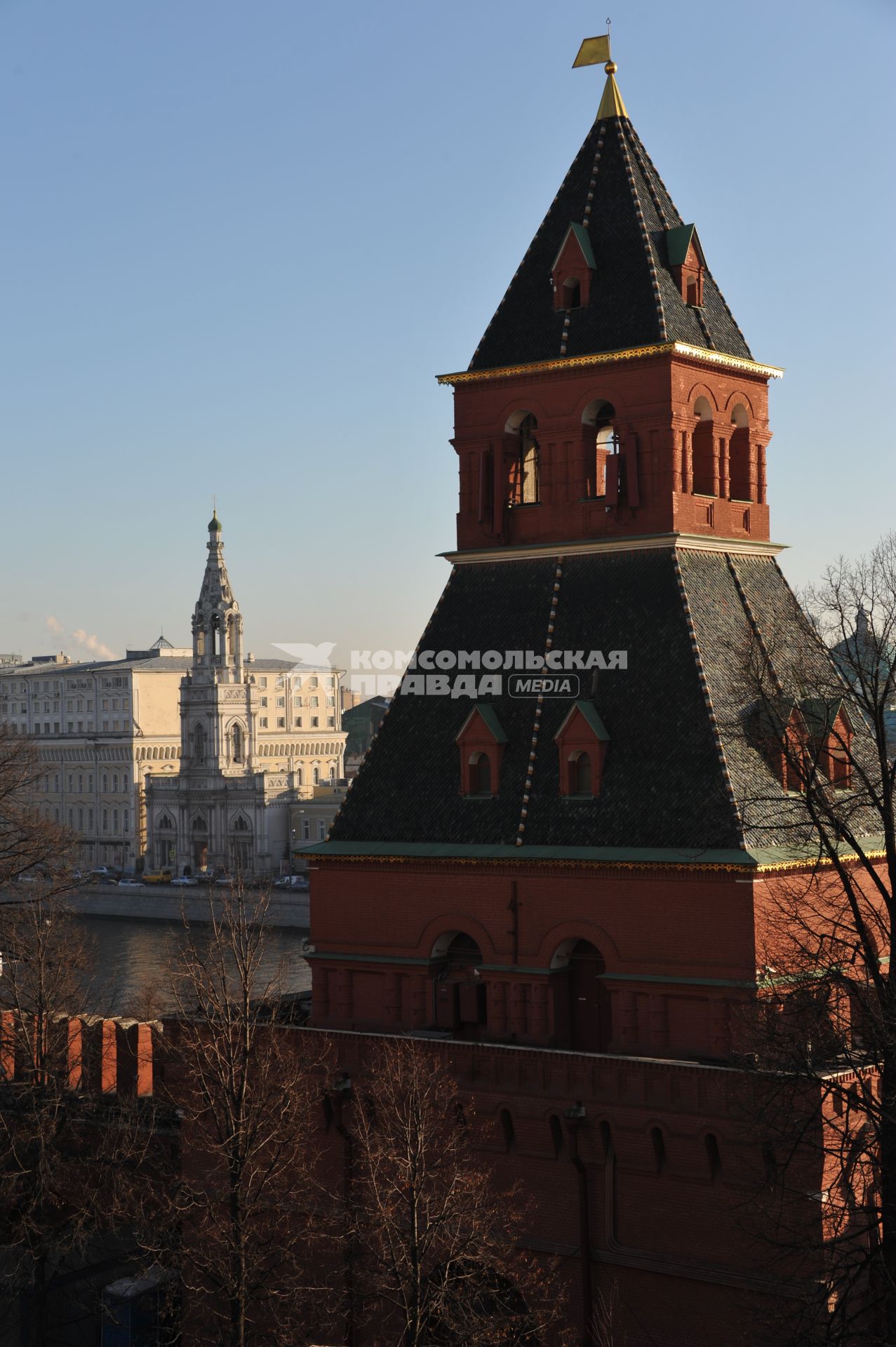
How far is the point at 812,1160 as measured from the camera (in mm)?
26391

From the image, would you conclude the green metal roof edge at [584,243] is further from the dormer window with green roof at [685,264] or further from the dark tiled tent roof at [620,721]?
the dark tiled tent roof at [620,721]

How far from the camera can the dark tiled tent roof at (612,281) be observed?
32.9m

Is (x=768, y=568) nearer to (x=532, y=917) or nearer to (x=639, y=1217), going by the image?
(x=532, y=917)

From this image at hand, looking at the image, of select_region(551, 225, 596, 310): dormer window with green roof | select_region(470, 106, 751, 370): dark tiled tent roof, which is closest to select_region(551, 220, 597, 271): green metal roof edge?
select_region(551, 225, 596, 310): dormer window with green roof

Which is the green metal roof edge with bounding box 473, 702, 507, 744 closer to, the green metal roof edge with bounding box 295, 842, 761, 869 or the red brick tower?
the red brick tower

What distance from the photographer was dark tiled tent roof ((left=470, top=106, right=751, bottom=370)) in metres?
32.9

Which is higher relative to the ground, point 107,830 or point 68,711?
point 68,711

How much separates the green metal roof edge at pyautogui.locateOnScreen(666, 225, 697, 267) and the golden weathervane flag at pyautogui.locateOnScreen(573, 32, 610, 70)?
3839 mm

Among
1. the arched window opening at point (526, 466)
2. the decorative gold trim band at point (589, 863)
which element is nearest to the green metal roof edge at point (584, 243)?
the arched window opening at point (526, 466)

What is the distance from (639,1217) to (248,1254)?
6.11 meters

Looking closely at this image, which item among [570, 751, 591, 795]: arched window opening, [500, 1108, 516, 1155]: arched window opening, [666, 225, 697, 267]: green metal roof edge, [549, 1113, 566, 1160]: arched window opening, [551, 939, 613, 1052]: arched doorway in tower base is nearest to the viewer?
[549, 1113, 566, 1160]: arched window opening

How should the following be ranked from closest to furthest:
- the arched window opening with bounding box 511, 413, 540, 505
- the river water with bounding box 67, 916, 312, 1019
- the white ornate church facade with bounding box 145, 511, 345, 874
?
the arched window opening with bounding box 511, 413, 540, 505 → the river water with bounding box 67, 916, 312, 1019 → the white ornate church facade with bounding box 145, 511, 345, 874

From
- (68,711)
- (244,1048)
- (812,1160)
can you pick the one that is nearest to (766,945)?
(812,1160)

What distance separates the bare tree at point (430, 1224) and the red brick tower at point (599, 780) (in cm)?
64
